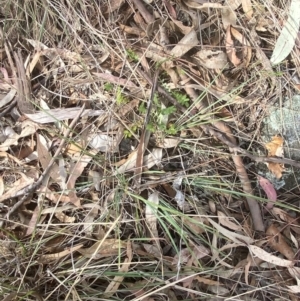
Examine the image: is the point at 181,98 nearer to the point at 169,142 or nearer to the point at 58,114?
the point at 169,142

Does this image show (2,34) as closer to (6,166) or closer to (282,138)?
(6,166)

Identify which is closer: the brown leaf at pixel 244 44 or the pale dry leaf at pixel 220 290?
the pale dry leaf at pixel 220 290

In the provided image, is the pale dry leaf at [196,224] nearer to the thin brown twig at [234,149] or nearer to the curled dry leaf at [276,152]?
the thin brown twig at [234,149]

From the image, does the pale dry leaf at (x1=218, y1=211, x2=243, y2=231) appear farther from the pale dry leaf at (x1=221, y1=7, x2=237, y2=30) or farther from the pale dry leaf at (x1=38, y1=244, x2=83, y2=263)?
the pale dry leaf at (x1=221, y1=7, x2=237, y2=30)

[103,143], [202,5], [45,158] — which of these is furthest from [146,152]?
[202,5]

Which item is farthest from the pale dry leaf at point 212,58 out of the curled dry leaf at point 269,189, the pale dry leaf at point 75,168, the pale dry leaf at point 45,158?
the pale dry leaf at point 45,158

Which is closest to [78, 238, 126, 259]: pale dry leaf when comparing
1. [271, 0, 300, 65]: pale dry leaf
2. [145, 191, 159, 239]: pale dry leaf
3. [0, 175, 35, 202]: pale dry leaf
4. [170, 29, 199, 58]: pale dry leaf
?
[145, 191, 159, 239]: pale dry leaf

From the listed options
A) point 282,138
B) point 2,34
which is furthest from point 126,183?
point 2,34
